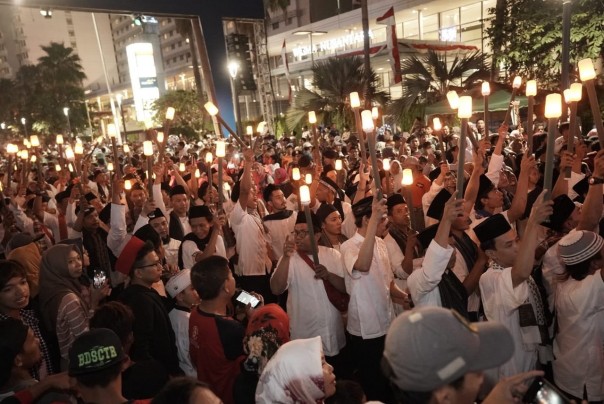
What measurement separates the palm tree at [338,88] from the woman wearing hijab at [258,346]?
17.1 m

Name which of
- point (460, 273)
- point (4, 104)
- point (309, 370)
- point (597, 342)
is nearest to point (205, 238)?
point (460, 273)

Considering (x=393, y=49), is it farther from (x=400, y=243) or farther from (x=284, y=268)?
(x=284, y=268)

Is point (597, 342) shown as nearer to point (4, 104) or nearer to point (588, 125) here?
point (588, 125)

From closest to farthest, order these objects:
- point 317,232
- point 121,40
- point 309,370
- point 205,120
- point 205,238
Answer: point 309,370 → point 317,232 → point 205,238 → point 205,120 → point 121,40

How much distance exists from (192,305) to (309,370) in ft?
6.07

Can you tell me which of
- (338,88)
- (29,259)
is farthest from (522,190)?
(338,88)

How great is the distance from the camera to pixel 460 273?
4.16 metres

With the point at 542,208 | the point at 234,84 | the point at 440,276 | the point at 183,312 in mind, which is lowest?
the point at 183,312

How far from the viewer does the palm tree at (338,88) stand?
19.6 metres

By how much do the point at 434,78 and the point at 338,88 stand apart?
12.2 feet

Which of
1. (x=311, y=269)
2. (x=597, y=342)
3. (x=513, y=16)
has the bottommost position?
(x=597, y=342)

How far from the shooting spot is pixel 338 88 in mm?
19797

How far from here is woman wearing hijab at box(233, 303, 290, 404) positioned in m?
2.71

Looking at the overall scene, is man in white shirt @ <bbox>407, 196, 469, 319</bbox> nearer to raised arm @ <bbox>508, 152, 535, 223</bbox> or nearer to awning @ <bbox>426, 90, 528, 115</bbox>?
raised arm @ <bbox>508, 152, 535, 223</bbox>
